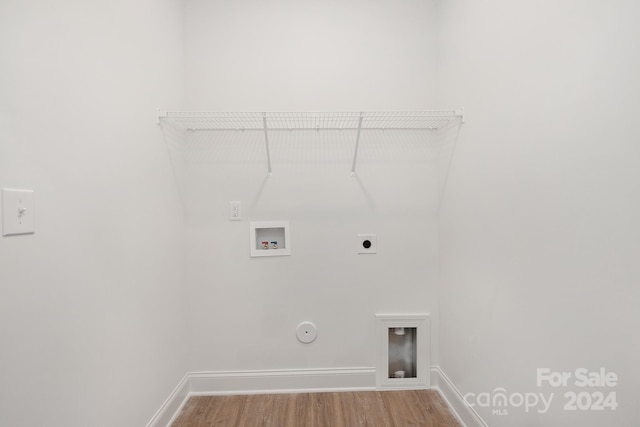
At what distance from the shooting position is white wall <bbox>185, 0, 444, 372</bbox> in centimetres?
200

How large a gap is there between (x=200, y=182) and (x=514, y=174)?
1752mm

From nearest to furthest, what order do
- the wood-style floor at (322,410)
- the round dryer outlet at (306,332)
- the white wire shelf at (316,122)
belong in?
1. the wood-style floor at (322,410)
2. the white wire shelf at (316,122)
3. the round dryer outlet at (306,332)

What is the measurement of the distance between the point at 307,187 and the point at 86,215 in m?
1.21

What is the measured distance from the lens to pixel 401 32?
2.03 m

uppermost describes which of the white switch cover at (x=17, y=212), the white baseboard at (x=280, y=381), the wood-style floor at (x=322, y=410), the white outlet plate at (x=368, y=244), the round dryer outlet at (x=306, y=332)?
the white switch cover at (x=17, y=212)

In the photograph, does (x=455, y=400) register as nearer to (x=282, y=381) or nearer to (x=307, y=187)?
(x=282, y=381)

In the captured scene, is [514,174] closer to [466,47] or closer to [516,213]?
[516,213]

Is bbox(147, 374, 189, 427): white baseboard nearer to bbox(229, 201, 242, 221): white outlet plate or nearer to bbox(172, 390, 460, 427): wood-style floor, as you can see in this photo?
bbox(172, 390, 460, 427): wood-style floor

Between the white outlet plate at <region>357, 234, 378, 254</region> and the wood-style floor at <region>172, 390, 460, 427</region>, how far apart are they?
0.93 meters

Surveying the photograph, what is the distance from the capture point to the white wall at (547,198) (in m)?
0.85

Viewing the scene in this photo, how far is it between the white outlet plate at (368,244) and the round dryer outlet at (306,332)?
592mm

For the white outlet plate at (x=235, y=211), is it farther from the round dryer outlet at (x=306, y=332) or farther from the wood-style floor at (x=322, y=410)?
the wood-style floor at (x=322, y=410)

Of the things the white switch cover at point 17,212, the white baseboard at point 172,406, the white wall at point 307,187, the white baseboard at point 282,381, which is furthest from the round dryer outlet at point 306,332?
the white switch cover at point 17,212

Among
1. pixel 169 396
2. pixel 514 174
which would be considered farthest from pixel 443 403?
pixel 169 396
